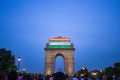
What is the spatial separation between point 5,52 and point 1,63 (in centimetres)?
396

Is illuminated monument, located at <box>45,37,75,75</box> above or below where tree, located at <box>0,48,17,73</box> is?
above

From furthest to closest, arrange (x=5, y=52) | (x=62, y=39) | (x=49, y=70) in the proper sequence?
(x=62, y=39)
(x=49, y=70)
(x=5, y=52)

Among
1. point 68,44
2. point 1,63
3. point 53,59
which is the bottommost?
point 1,63

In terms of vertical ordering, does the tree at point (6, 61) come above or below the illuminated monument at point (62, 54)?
below

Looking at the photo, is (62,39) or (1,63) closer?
(1,63)

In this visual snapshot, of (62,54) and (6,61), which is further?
(62,54)

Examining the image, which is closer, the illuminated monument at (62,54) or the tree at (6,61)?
the tree at (6,61)

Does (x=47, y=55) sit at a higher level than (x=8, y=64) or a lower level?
higher

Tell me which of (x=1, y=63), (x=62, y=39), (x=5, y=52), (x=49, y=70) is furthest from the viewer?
(x=62, y=39)

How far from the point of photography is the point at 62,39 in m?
75.9

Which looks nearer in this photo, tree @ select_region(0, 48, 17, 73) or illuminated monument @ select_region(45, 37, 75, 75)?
tree @ select_region(0, 48, 17, 73)

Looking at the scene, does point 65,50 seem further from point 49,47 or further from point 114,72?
point 114,72

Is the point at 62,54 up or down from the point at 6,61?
up

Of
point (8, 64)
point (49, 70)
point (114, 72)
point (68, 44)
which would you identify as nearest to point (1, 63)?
point (8, 64)
